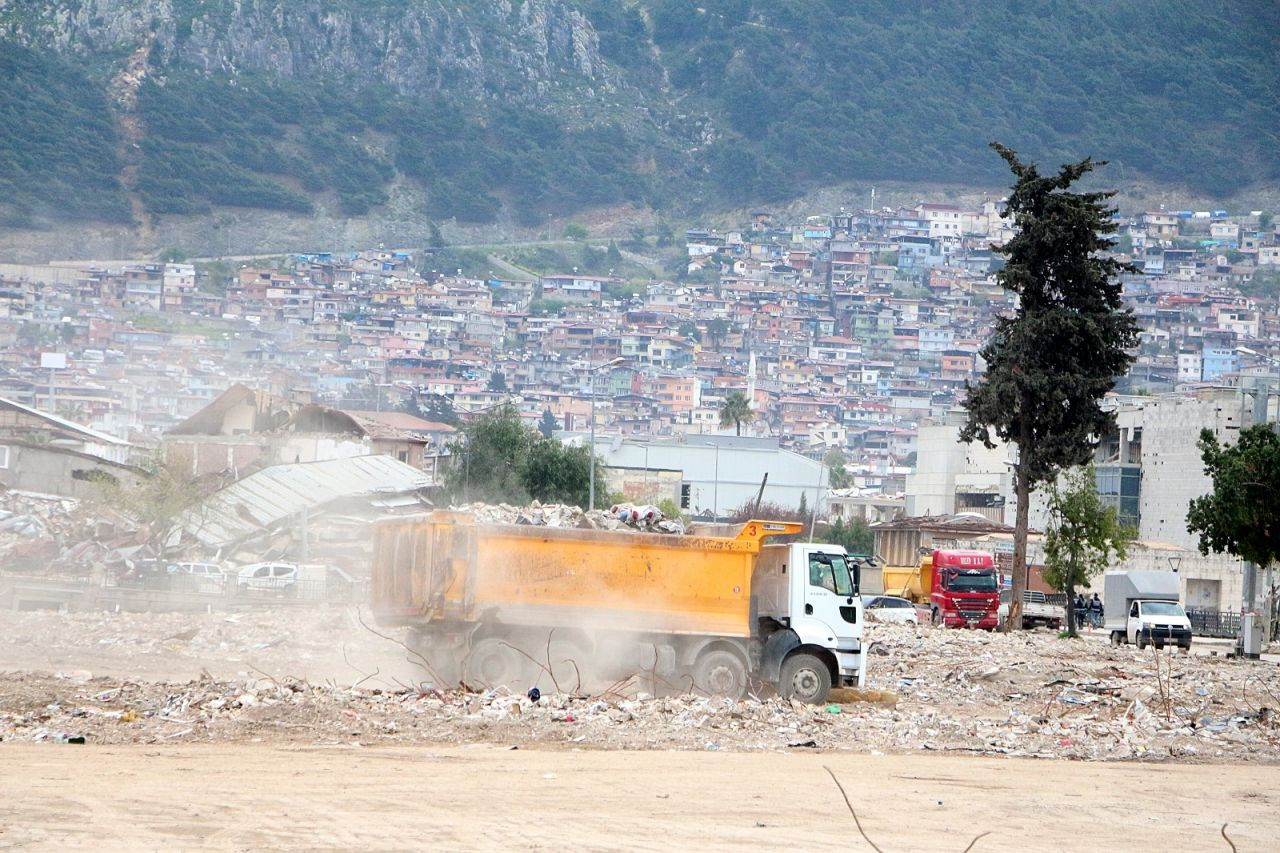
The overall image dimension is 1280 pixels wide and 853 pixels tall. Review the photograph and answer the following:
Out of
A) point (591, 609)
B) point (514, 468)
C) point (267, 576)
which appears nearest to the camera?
point (591, 609)

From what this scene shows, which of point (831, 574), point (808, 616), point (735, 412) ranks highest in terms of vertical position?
point (735, 412)

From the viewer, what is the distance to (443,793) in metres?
12.6

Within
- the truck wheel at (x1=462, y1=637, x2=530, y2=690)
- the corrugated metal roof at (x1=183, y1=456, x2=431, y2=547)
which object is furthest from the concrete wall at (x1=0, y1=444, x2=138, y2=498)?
the truck wheel at (x1=462, y1=637, x2=530, y2=690)

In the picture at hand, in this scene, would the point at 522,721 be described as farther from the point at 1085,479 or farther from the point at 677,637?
the point at 1085,479

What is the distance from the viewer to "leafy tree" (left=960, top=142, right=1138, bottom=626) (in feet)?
132

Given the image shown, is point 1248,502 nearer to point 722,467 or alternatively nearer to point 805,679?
point 805,679

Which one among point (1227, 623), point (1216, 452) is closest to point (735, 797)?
point (1216, 452)

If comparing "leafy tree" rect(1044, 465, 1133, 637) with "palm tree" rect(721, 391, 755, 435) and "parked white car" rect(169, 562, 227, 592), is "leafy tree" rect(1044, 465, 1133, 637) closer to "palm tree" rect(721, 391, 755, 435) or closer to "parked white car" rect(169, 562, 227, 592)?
"parked white car" rect(169, 562, 227, 592)

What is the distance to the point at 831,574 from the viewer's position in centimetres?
2072

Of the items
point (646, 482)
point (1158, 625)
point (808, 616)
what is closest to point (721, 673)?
point (808, 616)

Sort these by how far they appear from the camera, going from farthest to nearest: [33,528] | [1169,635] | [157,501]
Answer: [157,501] < [33,528] < [1169,635]

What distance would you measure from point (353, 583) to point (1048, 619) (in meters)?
20.4

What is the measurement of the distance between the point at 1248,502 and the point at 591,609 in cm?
2026

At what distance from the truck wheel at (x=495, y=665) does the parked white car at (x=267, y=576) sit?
21720 mm
